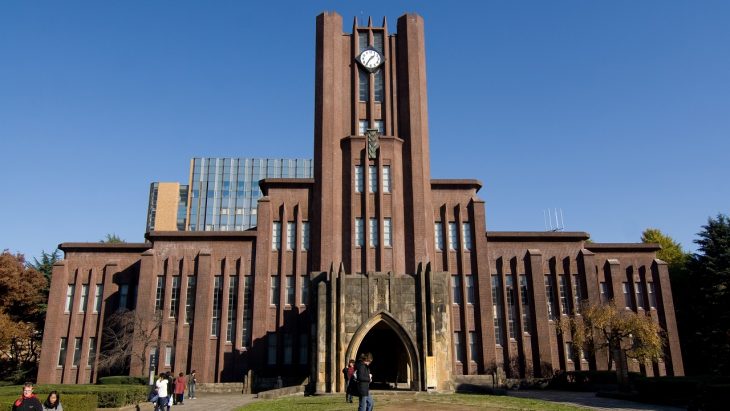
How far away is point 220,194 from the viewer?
110562 mm

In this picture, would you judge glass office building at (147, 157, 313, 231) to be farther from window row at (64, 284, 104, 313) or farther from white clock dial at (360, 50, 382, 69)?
white clock dial at (360, 50, 382, 69)

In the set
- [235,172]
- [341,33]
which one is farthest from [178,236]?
[235,172]

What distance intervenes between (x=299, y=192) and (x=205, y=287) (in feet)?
31.4

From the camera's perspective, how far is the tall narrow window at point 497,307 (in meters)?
40.5

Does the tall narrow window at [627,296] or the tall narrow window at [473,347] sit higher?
the tall narrow window at [627,296]

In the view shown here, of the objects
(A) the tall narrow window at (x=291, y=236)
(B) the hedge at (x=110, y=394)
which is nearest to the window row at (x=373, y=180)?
(A) the tall narrow window at (x=291, y=236)

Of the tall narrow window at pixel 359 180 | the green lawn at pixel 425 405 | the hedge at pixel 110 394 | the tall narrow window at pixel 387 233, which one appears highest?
the tall narrow window at pixel 359 180

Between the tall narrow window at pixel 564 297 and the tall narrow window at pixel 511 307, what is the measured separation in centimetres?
354

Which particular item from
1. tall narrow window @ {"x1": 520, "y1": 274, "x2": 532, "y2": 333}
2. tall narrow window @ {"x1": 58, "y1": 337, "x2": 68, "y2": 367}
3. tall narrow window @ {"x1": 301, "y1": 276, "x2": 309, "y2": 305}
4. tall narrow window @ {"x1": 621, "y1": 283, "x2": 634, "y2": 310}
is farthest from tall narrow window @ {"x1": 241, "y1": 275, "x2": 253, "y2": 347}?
tall narrow window @ {"x1": 621, "y1": 283, "x2": 634, "y2": 310}

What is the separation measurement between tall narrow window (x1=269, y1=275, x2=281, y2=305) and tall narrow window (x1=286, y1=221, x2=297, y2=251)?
7.63 feet

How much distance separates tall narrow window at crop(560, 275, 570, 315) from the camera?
41.5m

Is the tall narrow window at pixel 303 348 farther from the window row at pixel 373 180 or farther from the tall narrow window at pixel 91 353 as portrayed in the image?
the tall narrow window at pixel 91 353

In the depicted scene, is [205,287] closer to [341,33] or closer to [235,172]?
[341,33]

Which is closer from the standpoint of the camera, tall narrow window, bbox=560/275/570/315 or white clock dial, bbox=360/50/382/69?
tall narrow window, bbox=560/275/570/315
